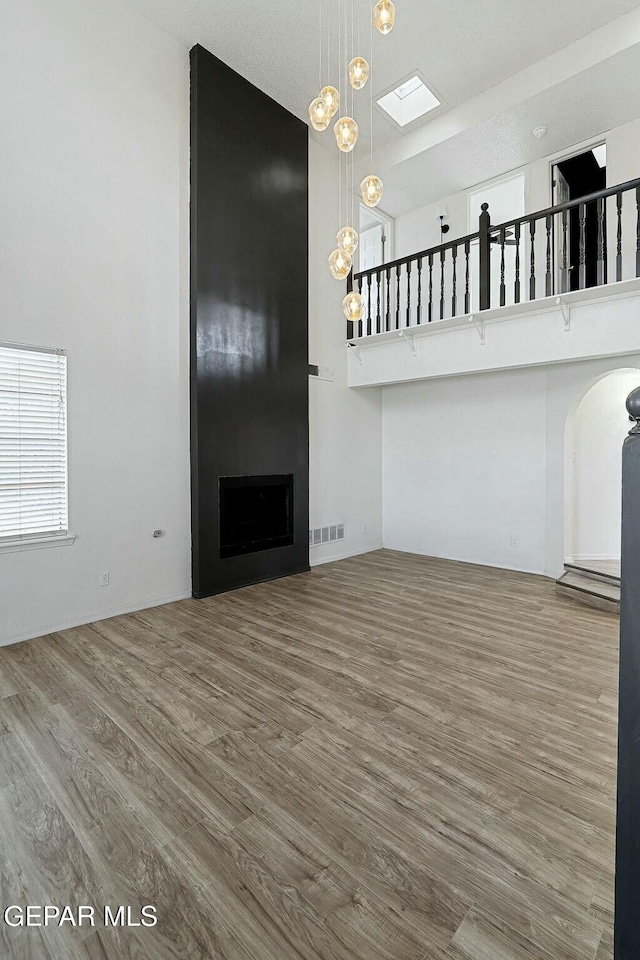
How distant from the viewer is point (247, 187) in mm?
5312

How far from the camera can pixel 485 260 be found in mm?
5441

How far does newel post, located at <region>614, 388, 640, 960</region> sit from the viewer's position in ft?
3.22

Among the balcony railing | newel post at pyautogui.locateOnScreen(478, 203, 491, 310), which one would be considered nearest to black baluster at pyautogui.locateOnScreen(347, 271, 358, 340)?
the balcony railing

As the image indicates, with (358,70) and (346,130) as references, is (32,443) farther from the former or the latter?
(358,70)

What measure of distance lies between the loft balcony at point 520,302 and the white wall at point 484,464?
613mm

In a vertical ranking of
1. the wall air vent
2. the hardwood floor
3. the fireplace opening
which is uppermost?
the fireplace opening

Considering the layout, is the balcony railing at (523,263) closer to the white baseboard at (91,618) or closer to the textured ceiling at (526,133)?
the textured ceiling at (526,133)

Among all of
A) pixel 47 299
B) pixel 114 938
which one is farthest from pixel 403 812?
pixel 47 299

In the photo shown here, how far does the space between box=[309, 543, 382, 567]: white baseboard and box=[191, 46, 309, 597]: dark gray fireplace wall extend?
48 centimetres

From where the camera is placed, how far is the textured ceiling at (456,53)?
4.57 metres

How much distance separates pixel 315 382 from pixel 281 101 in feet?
11.0

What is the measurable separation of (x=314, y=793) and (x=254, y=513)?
3.67 m

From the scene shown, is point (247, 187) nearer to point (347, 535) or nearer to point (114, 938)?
point (347, 535)

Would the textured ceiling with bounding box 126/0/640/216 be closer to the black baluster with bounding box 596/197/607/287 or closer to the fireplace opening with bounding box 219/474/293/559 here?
the black baluster with bounding box 596/197/607/287
